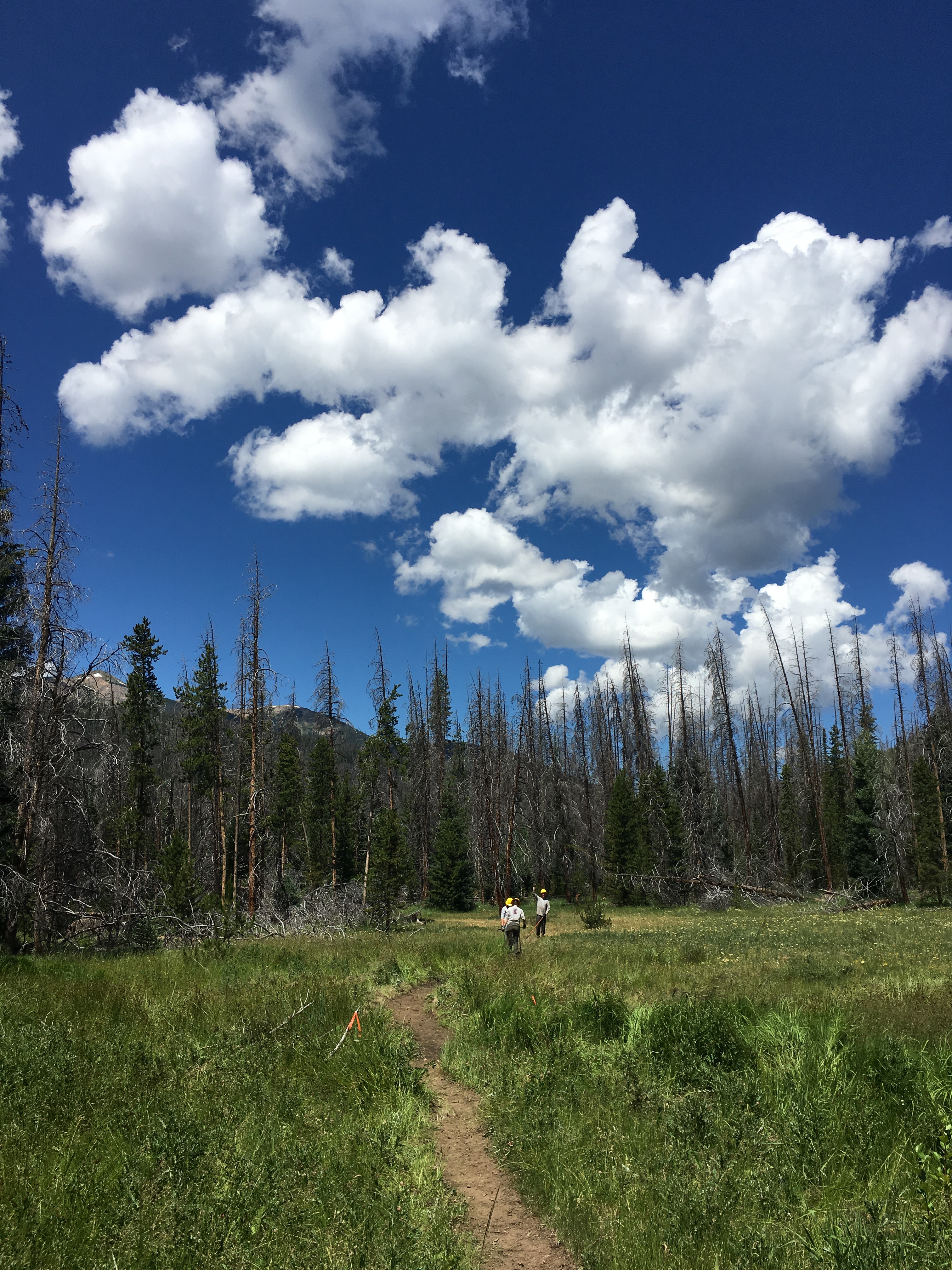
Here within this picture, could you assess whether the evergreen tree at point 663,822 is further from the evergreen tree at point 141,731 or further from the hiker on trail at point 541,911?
the evergreen tree at point 141,731

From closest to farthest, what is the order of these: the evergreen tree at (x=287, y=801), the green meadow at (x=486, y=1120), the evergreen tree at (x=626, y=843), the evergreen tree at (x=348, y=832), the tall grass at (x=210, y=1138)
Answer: the tall grass at (x=210, y=1138) < the green meadow at (x=486, y=1120) < the evergreen tree at (x=626, y=843) < the evergreen tree at (x=348, y=832) < the evergreen tree at (x=287, y=801)

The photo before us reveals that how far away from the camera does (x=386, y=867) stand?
92.2 feet

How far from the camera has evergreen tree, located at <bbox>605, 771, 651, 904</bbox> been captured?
3950 cm

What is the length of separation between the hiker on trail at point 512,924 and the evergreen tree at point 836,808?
96.6 feet

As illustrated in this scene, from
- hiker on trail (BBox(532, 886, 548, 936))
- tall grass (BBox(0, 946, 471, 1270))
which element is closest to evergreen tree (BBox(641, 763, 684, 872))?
hiker on trail (BBox(532, 886, 548, 936))

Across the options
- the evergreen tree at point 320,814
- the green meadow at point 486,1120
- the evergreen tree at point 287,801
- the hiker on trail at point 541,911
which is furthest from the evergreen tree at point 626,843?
the green meadow at point 486,1120

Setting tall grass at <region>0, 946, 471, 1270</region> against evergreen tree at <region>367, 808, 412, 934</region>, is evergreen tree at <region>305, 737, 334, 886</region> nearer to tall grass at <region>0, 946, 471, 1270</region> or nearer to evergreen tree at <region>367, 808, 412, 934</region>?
evergreen tree at <region>367, 808, 412, 934</region>

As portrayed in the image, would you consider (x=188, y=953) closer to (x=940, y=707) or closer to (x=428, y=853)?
(x=428, y=853)

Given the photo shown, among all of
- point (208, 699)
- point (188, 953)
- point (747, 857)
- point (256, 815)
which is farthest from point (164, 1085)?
point (747, 857)

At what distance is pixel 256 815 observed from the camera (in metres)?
25.6

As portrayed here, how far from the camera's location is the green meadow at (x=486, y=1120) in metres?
4.18

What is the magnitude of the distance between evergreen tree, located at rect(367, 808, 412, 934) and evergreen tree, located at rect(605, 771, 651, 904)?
49.4ft

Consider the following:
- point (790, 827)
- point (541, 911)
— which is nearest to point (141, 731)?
point (541, 911)

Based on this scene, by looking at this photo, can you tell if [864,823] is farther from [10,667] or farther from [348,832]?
[10,667]
